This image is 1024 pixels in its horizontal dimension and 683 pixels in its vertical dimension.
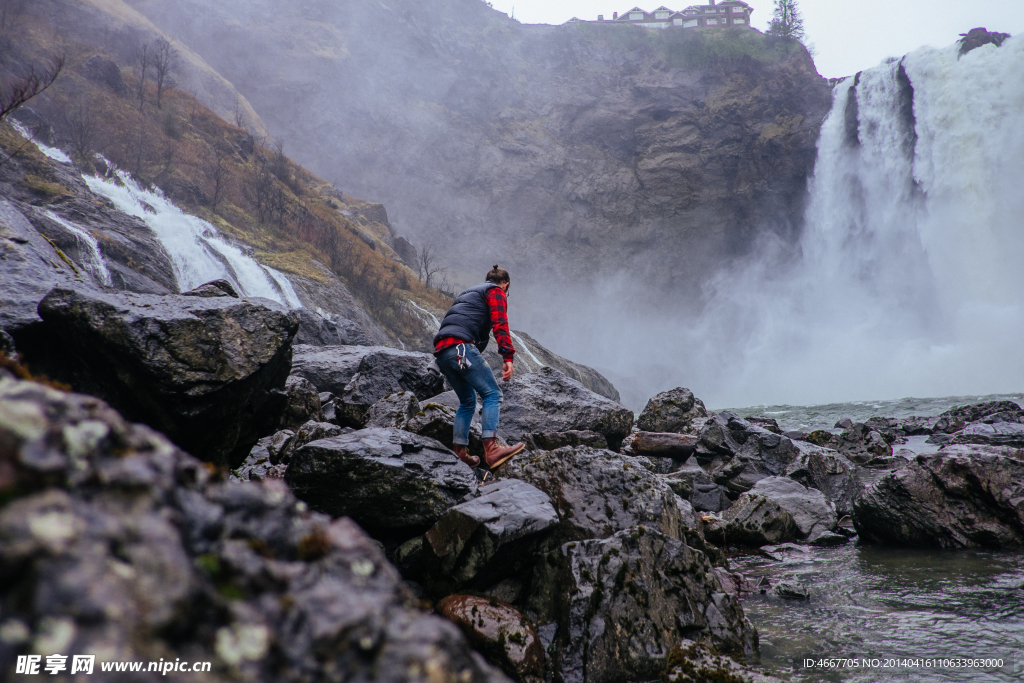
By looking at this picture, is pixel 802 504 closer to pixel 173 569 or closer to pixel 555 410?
pixel 555 410

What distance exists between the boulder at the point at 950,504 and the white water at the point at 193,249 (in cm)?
1827

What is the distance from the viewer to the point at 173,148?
2819 cm

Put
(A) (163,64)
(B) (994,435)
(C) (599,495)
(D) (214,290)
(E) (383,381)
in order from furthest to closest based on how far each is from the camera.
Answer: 1. (A) (163,64)
2. (B) (994,435)
3. (E) (383,381)
4. (D) (214,290)
5. (C) (599,495)

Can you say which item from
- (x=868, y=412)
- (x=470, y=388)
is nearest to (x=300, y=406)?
(x=470, y=388)

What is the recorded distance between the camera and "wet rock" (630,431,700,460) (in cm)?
911

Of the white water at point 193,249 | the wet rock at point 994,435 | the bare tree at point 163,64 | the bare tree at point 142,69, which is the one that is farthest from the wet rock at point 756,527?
the bare tree at point 163,64

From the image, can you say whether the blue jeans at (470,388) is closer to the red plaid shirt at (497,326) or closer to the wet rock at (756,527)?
the red plaid shirt at (497,326)

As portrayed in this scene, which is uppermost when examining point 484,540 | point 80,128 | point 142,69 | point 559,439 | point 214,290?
point 142,69

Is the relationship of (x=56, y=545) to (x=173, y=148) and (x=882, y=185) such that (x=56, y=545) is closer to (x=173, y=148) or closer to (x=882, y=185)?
(x=173, y=148)

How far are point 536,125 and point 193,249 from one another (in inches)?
1845

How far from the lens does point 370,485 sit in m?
3.78

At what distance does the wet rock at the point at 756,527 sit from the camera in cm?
565

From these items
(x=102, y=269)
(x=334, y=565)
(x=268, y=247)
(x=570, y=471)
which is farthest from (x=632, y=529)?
(x=268, y=247)

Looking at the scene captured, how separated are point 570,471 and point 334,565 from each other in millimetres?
3336
